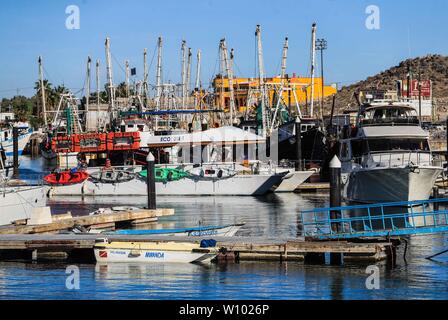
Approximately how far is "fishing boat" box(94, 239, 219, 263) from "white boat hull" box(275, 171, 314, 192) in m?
34.3

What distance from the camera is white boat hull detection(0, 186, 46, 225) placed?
38.9 m

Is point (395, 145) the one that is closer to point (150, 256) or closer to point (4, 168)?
point (4, 168)

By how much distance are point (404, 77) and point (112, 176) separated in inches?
3603

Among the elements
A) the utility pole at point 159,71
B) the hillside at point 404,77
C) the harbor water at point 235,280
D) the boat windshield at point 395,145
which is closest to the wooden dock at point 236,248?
the harbor water at point 235,280

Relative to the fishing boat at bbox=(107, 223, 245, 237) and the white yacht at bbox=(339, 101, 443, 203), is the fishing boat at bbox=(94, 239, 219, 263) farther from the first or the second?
the white yacht at bbox=(339, 101, 443, 203)

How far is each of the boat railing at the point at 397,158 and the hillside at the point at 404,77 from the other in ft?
285

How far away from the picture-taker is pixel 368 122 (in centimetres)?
4981

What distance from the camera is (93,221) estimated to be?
3853cm

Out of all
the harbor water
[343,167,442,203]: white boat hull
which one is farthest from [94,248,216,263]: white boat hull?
[343,167,442,203]: white boat hull

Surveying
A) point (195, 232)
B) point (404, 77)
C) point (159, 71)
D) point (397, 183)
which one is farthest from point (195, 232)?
point (404, 77)

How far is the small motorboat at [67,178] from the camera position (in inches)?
2576

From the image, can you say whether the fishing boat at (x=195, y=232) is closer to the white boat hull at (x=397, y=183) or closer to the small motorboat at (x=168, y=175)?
the white boat hull at (x=397, y=183)
